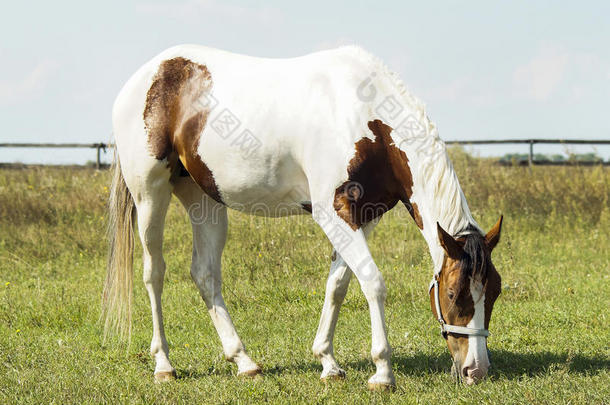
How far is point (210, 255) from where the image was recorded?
5.30 m

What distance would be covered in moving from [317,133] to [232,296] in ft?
10.7

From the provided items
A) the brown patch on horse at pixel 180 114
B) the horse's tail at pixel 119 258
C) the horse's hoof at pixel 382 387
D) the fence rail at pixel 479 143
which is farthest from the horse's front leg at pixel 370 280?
the fence rail at pixel 479 143

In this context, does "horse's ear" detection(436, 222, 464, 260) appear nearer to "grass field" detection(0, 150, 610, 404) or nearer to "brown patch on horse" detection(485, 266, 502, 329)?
"brown patch on horse" detection(485, 266, 502, 329)

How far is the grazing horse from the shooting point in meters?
3.98

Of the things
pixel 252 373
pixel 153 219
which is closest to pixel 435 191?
pixel 252 373

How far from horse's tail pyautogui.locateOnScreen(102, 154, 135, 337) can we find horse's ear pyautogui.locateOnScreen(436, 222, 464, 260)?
279 cm

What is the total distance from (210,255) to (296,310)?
4.99 ft

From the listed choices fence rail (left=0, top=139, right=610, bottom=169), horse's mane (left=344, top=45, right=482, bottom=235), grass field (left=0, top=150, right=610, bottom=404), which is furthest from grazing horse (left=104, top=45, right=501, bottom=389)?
fence rail (left=0, top=139, right=610, bottom=169)

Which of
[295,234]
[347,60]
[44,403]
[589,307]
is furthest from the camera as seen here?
[295,234]

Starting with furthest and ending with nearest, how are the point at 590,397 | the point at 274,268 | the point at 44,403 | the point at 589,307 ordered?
the point at 274,268 < the point at 589,307 < the point at 44,403 < the point at 590,397

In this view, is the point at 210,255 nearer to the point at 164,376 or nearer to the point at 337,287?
the point at 164,376

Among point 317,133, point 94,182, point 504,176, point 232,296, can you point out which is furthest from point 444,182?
point 94,182

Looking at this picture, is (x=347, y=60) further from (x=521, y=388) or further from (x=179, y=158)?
(x=521, y=388)

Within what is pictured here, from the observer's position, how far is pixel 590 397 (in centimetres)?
394
